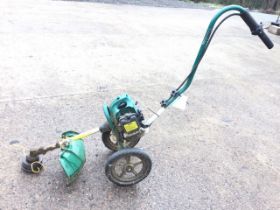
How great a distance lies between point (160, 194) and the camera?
6.56 feet

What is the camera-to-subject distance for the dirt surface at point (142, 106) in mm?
1977

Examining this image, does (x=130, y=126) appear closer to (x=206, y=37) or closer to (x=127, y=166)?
(x=127, y=166)

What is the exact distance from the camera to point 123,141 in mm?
1983

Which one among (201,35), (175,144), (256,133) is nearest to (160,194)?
(175,144)

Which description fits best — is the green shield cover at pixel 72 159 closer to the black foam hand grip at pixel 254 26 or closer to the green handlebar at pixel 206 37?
the green handlebar at pixel 206 37

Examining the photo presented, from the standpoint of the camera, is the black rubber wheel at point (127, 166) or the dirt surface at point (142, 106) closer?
the black rubber wheel at point (127, 166)

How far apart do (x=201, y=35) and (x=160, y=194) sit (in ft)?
14.7

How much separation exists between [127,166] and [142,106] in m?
1.17

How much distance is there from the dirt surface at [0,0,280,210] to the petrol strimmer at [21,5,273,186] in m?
0.10

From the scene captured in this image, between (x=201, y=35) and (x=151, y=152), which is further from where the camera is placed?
(x=201, y=35)

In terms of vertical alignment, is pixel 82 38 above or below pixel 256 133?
above

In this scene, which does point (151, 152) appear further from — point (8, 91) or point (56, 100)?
point (8, 91)

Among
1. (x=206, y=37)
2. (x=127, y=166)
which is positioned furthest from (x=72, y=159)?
(x=206, y=37)

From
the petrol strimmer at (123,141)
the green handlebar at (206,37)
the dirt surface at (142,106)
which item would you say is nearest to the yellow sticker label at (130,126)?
the petrol strimmer at (123,141)
